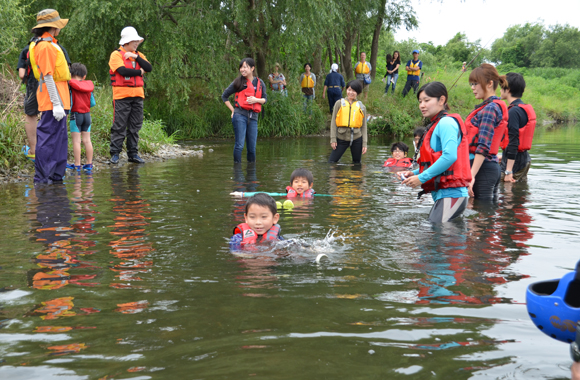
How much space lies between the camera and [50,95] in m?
8.54

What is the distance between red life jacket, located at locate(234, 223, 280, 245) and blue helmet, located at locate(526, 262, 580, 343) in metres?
3.03

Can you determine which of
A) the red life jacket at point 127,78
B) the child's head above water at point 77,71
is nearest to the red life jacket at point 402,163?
the red life jacket at point 127,78

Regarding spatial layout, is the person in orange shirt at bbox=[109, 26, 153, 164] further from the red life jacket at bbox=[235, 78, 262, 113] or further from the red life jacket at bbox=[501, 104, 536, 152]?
the red life jacket at bbox=[501, 104, 536, 152]

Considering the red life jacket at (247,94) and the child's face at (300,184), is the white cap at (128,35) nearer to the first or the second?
the red life jacket at (247,94)

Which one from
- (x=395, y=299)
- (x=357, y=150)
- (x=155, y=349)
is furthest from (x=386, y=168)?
(x=155, y=349)

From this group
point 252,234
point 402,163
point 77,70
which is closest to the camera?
point 252,234

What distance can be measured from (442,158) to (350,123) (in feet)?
20.8

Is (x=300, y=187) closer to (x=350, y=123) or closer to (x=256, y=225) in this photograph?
(x=256, y=225)

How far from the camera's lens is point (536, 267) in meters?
4.70

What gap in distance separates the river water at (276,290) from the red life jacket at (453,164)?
0.49 metres

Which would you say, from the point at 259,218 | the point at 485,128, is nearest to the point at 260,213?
the point at 259,218

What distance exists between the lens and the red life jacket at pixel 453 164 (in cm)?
607

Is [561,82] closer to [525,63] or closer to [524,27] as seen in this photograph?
[525,63]

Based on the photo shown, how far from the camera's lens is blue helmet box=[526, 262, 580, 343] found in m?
2.40
